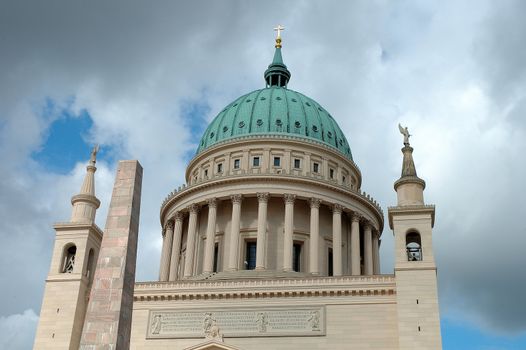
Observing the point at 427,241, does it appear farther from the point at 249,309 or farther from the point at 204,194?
the point at 204,194

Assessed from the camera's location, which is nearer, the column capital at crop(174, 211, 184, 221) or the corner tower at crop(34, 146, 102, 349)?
the corner tower at crop(34, 146, 102, 349)

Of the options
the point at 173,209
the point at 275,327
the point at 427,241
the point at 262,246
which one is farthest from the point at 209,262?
the point at 427,241

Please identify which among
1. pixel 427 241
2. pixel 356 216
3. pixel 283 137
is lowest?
pixel 427 241

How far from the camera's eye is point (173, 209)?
56688 millimetres

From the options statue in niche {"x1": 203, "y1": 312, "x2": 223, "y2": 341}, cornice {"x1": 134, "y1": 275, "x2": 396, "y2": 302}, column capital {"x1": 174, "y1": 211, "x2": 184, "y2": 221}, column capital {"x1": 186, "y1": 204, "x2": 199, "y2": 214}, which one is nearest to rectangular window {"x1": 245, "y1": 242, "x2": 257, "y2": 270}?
column capital {"x1": 186, "y1": 204, "x2": 199, "y2": 214}

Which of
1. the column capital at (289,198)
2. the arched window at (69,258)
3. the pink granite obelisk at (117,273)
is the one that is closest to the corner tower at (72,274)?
the arched window at (69,258)

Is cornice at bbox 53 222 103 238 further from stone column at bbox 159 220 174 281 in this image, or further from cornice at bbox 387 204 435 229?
cornice at bbox 387 204 435 229

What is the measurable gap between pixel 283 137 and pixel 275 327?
21.4 meters

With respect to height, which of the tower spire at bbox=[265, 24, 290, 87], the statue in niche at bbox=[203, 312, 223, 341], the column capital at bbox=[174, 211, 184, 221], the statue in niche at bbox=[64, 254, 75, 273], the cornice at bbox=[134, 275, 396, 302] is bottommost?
the statue in niche at bbox=[203, 312, 223, 341]

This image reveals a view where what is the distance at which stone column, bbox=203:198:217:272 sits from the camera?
50.3m

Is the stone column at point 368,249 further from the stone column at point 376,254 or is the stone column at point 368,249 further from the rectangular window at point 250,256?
the rectangular window at point 250,256

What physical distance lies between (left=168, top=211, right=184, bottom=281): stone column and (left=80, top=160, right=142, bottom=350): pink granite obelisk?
1296 inches

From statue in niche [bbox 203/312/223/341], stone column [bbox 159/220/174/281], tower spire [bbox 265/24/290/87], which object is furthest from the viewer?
tower spire [bbox 265/24/290/87]

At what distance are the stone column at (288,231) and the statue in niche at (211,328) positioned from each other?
390 inches
